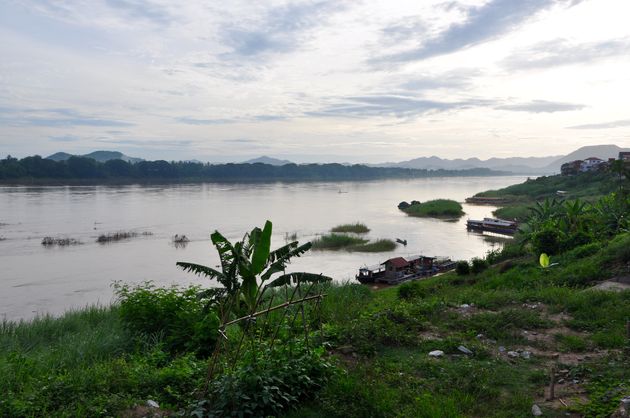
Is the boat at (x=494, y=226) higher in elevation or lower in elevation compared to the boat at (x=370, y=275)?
higher

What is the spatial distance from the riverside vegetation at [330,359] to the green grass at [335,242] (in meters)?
21.4

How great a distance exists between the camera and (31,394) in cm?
478

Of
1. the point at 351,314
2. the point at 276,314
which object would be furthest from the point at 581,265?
the point at 276,314

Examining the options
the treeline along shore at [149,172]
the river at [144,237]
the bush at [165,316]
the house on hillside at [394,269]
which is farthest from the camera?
the treeline along shore at [149,172]

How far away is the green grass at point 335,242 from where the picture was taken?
31406 mm

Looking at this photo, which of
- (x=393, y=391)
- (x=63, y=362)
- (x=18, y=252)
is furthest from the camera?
(x=18, y=252)

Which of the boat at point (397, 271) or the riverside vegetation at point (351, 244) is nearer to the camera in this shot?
the boat at point (397, 271)

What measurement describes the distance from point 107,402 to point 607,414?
16.5 feet

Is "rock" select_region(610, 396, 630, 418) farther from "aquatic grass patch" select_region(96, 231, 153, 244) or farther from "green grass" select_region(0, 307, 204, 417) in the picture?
"aquatic grass patch" select_region(96, 231, 153, 244)

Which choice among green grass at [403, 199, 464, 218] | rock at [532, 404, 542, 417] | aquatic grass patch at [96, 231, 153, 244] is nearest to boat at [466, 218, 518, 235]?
green grass at [403, 199, 464, 218]

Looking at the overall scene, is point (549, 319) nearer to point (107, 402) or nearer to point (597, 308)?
point (597, 308)

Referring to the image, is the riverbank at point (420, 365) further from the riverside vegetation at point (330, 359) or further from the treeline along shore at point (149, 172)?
the treeline along shore at point (149, 172)

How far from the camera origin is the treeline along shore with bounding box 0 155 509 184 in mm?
87188

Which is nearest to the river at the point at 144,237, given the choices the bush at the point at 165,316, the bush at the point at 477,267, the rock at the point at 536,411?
the bush at the point at 477,267
